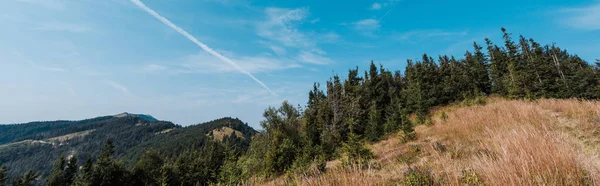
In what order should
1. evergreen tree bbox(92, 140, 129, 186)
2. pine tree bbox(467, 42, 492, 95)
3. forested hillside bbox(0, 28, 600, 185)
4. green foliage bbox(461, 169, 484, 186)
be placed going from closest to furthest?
green foliage bbox(461, 169, 484, 186), forested hillside bbox(0, 28, 600, 185), pine tree bbox(467, 42, 492, 95), evergreen tree bbox(92, 140, 129, 186)

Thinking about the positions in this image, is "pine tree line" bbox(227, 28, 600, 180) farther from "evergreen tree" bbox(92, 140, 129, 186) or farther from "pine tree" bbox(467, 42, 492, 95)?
"evergreen tree" bbox(92, 140, 129, 186)

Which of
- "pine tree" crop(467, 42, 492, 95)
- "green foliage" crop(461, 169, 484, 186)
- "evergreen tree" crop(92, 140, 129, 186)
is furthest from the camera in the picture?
"evergreen tree" crop(92, 140, 129, 186)

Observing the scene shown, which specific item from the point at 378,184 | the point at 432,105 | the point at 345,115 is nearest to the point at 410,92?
the point at 432,105

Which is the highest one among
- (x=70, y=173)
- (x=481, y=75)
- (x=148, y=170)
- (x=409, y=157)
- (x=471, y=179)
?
(x=481, y=75)

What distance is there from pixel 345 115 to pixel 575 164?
1394 inches

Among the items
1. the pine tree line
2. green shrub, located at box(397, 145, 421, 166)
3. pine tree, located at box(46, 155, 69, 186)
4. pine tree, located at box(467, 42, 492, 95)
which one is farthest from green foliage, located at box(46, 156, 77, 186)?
pine tree, located at box(467, 42, 492, 95)

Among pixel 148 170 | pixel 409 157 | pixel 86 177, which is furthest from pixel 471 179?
pixel 148 170

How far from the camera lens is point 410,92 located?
36406 millimetres

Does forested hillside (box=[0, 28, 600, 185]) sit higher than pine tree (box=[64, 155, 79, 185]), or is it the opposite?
forested hillside (box=[0, 28, 600, 185])

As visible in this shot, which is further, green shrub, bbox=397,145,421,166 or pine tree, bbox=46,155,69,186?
pine tree, bbox=46,155,69,186

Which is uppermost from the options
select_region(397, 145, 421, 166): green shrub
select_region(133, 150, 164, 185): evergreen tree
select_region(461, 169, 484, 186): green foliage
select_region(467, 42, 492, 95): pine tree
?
select_region(467, 42, 492, 95): pine tree

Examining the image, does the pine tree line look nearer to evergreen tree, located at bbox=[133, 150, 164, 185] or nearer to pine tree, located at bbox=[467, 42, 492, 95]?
pine tree, located at bbox=[467, 42, 492, 95]

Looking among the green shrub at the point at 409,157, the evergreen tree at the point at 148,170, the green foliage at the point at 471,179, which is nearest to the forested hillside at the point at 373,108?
the evergreen tree at the point at 148,170

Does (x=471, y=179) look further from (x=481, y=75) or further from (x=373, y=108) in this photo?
(x=481, y=75)
